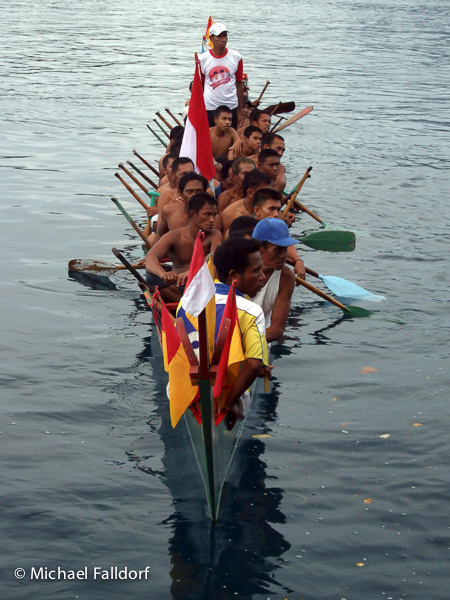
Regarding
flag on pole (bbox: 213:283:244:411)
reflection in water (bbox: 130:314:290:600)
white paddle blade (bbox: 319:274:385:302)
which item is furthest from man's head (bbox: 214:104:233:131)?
flag on pole (bbox: 213:283:244:411)

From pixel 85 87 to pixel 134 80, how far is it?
2.92 metres

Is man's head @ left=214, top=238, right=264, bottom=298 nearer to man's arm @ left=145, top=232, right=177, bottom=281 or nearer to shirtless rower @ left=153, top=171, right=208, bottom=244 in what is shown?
man's arm @ left=145, top=232, right=177, bottom=281

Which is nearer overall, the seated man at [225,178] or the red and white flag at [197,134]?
the red and white flag at [197,134]

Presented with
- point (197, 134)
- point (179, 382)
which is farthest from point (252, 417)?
point (197, 134)

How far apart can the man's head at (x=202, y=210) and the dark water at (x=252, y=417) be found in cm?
153

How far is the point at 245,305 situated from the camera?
17.0ft

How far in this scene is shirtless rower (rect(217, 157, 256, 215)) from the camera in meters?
8.96

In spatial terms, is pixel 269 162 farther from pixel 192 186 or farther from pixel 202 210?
pixel 202 210

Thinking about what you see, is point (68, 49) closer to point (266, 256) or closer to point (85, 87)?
point (85, 87)

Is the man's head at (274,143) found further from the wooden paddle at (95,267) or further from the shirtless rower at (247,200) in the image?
the wooden paddle at (95,267)

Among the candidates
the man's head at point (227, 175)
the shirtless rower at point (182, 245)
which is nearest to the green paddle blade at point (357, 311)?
the shirtless rower at point (182, 245)

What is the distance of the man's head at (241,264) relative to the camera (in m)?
5.34

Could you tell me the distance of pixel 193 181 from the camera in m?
7.98

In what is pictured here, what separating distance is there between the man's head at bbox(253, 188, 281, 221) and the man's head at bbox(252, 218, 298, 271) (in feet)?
4.82
